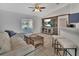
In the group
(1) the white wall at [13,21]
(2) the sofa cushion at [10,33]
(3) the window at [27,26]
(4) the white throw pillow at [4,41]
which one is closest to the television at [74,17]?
(1) the white wall at [13,21]

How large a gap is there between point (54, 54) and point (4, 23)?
88 centimetres

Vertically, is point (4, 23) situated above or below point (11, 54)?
above

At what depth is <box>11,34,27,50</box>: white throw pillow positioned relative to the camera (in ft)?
6.76

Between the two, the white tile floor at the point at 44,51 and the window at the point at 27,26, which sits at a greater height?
the window at the point at 27,26

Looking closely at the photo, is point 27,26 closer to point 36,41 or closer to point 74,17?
point 36,41

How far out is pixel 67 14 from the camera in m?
2.04

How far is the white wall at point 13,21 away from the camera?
6.68ft

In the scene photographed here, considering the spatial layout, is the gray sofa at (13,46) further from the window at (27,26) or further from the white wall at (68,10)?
the white wall at (68,10)

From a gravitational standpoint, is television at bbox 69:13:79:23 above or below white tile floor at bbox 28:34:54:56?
above

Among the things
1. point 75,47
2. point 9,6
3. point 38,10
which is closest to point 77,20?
point 75,47

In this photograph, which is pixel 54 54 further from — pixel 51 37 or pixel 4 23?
pixel 4 23

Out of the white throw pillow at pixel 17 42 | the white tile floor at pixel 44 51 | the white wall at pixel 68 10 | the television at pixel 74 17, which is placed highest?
the white wall at pixel 68 10

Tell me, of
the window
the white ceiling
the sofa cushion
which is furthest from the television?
the sofa cushion

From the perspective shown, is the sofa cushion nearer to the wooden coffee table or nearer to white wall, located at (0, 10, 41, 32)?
white wall, located at (0, 10, 41, 32)
